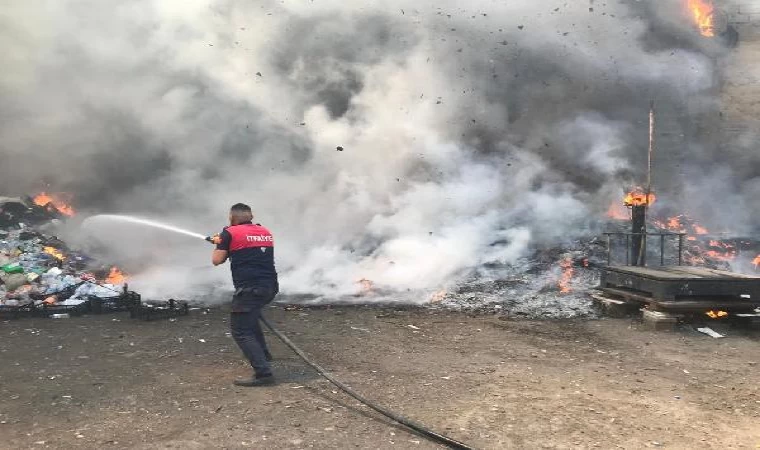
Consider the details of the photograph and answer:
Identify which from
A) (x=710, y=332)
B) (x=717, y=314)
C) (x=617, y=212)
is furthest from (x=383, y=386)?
(x=617, y=212)

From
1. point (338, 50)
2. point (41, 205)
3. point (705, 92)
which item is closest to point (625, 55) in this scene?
point (705, 92)

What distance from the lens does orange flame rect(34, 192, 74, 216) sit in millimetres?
12289

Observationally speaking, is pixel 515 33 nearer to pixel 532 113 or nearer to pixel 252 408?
pixel 532 113

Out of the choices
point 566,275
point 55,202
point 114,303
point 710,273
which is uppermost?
point 55,202

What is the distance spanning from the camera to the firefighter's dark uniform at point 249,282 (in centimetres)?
448

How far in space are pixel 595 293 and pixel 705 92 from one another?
917cm

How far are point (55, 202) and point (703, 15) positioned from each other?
57.7 feet

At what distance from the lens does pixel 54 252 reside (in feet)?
32.4

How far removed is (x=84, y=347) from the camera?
18.5 feet

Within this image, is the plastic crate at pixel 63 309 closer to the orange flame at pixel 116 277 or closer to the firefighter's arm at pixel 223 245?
the orange flame at pixel 116 277

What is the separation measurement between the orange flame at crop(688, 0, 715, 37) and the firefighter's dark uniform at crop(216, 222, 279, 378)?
14.8 metres

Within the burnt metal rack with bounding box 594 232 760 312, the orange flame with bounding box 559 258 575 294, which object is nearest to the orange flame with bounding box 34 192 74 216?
the orange flame with bounding box 559 258 575 294

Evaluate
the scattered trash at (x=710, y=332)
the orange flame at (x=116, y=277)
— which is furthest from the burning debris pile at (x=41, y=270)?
the scattered trash at (x=710, y=332)

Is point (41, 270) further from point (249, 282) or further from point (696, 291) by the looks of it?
point (696, 291)
